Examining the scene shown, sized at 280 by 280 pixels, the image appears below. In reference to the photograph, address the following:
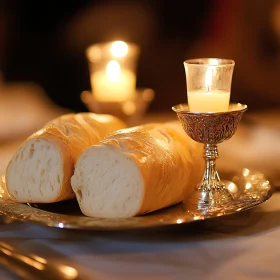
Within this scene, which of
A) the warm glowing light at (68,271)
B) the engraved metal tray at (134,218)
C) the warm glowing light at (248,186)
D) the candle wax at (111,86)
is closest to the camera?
the warm glowing light at (68,271)

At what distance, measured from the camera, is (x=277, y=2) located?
9.76ft

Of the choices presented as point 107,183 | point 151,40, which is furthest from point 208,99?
point 151,40

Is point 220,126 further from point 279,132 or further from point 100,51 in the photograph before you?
point 100,51

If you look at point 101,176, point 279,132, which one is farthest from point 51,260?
point 279,132

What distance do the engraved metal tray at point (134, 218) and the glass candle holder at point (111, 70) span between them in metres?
0.70

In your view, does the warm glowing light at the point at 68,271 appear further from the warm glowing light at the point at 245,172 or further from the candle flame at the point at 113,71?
the candle flame at the point at 113,71

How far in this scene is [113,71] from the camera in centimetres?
184

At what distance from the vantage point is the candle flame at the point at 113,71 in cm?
184

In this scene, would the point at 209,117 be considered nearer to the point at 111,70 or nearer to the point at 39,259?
the point at 39,259

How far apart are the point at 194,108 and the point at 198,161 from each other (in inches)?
5.5

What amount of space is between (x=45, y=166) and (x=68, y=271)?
0.93 ft

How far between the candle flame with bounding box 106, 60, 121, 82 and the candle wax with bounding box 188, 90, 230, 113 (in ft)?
2.48

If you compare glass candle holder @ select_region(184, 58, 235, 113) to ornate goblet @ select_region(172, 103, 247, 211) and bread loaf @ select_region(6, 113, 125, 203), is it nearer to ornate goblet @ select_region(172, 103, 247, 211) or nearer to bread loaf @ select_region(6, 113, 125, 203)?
ornate goblet @ select_region(172, 103, 247, 211)

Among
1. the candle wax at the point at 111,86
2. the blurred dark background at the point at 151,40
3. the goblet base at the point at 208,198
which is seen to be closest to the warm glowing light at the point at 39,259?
the goblet base at the point at 208,198
